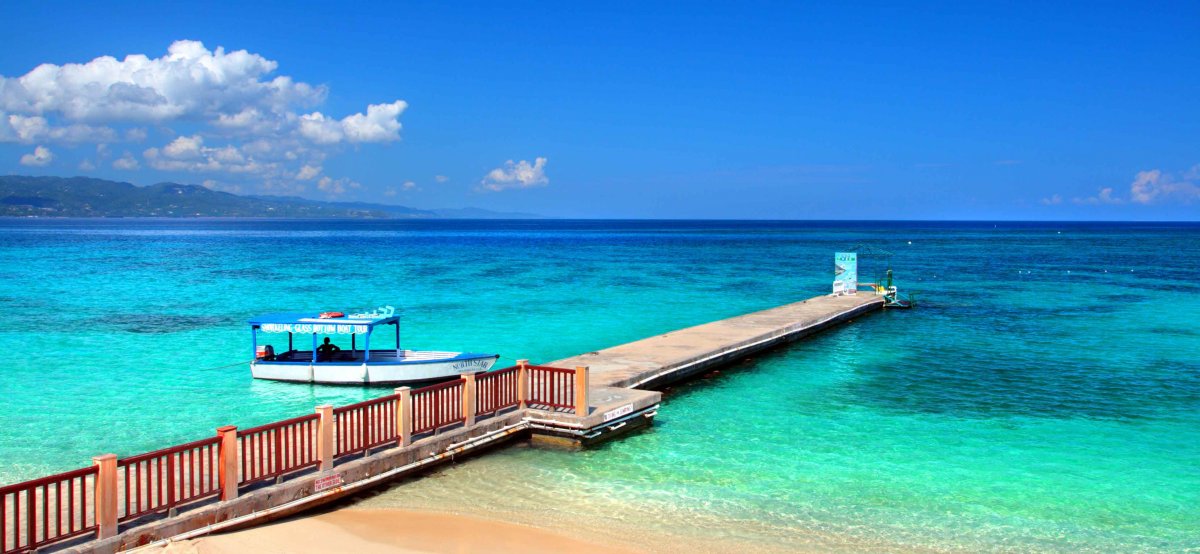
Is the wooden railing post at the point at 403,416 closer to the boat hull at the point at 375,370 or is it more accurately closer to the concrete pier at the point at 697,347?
the concrete pier at the point at 697,347

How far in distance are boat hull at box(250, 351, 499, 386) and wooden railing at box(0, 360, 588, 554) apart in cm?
A: 442

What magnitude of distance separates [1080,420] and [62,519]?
57.2 ft

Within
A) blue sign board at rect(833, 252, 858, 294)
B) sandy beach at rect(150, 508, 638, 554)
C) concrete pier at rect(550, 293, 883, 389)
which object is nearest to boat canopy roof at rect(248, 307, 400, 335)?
concrete pier at rect(550, 293, 883, 389)

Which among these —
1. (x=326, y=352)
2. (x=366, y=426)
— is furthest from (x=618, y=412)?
(x=326, y=352)

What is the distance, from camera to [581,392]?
1491 cm

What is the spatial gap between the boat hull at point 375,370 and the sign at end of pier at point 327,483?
8639 mm

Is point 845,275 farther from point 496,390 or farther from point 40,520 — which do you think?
point 40,520

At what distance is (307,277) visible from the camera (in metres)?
57.4

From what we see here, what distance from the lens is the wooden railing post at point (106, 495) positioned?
887cm

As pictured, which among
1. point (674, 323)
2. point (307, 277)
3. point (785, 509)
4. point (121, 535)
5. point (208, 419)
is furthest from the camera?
point (307, 277)

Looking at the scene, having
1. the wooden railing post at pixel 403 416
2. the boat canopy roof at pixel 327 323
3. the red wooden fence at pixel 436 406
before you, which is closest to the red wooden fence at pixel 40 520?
the wooden railing post at pixel 403 416

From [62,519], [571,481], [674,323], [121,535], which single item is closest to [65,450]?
[62,519]

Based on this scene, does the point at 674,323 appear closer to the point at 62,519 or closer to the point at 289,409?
the point at 289,409

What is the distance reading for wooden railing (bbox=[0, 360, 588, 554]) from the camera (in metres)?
8.86
